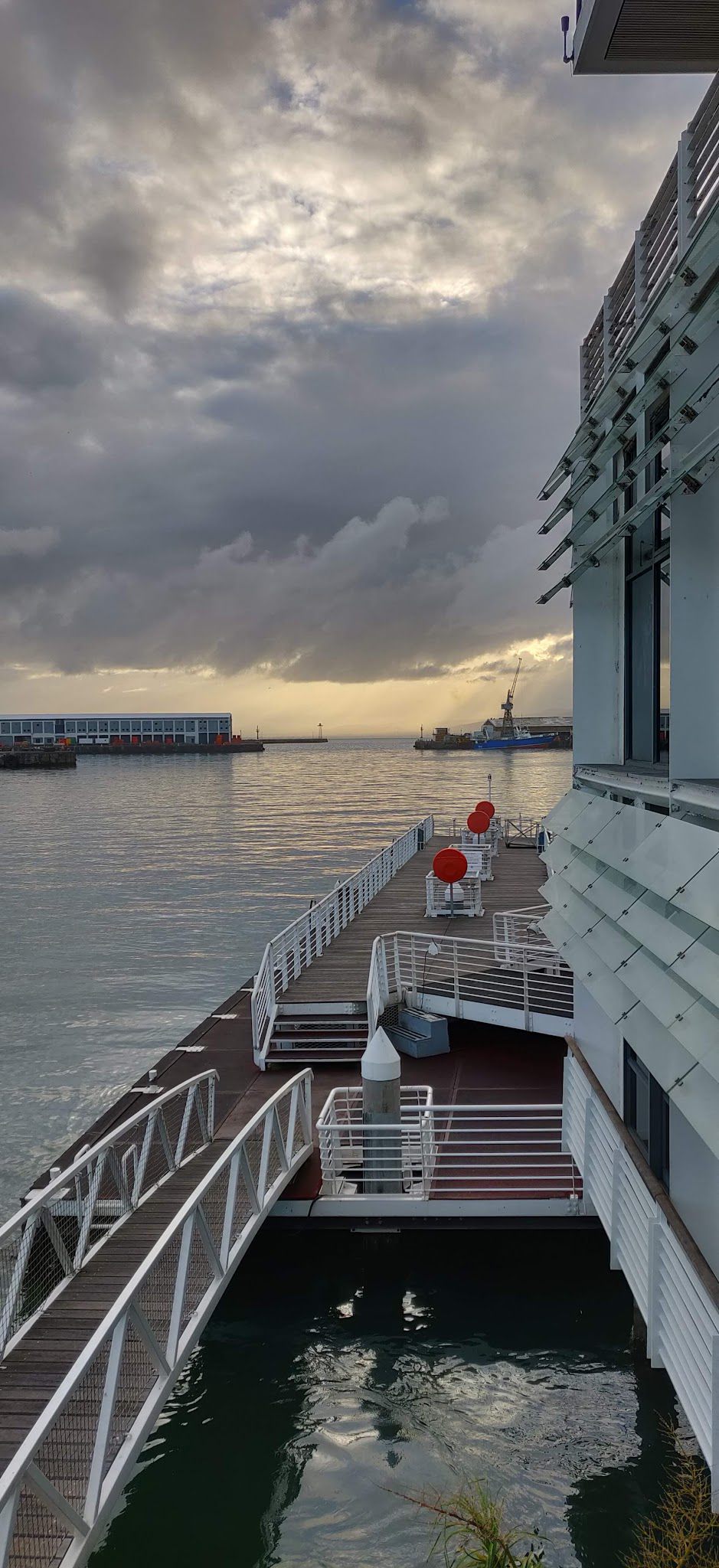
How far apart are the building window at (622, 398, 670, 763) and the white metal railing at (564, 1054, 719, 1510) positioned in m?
3.76

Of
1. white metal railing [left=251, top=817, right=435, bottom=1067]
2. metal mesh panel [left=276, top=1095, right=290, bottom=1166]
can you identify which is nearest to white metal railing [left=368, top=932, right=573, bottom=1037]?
white metal railing [left=251, top=817, right=435, bottom=1067]

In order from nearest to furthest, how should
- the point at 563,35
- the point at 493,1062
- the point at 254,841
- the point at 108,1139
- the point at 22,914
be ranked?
the point at 108,1139, the point at 563,35, the point at 493,1062, the point at 22,914, the point at 254,841

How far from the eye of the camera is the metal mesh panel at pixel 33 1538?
548 cm

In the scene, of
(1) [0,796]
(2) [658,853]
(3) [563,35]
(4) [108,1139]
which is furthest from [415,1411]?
(1) [0,796]

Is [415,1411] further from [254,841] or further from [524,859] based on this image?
[254,841]

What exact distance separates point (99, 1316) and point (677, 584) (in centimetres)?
729

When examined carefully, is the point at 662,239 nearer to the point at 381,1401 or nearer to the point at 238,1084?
the point at 381,1401

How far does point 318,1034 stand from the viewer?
1689cm

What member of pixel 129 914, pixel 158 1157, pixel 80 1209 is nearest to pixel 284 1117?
pixel 158 1157

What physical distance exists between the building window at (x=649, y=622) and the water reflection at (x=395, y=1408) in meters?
6.30

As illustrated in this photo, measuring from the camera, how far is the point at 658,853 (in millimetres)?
7348

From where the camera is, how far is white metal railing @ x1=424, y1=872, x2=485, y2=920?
24.4 metres

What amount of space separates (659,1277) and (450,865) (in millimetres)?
15405

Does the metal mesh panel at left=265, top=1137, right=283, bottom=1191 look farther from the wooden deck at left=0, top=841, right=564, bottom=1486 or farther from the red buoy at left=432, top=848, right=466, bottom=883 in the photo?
the red buoy at left=432, top=848, right=466, bottom=883
